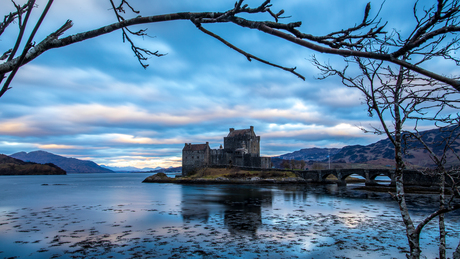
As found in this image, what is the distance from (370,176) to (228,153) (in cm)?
3896

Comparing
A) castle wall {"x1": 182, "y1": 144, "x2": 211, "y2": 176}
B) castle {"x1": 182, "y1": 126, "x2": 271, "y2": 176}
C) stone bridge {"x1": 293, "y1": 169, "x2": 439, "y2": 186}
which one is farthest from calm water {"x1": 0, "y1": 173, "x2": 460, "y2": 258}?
castle wall {"x1": 182, "y1": 144, "x2": 211, "y2": 176}

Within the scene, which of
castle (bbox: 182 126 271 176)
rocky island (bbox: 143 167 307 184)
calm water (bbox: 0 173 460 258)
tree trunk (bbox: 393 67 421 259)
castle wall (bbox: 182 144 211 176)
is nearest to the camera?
tree trunk (bbox: 393 67 421 259)

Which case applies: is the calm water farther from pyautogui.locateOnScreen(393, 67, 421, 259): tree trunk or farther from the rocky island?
the rocky island

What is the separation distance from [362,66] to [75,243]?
17.2 metres

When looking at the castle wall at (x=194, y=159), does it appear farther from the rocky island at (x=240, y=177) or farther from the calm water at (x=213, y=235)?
the calm water at (x=213, y=235)

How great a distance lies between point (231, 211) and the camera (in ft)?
91.4

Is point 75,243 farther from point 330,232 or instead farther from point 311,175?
point 311,175

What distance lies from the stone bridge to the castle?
13.1m

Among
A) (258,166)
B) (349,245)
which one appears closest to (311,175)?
(258,166)

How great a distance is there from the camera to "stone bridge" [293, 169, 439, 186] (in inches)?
2239

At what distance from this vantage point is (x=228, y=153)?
274 ft

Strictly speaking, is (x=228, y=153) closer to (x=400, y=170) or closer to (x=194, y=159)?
(x=194, y=159)


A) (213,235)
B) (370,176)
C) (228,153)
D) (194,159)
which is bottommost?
(213,235)

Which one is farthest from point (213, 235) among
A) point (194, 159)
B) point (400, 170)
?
point (194, 159)
